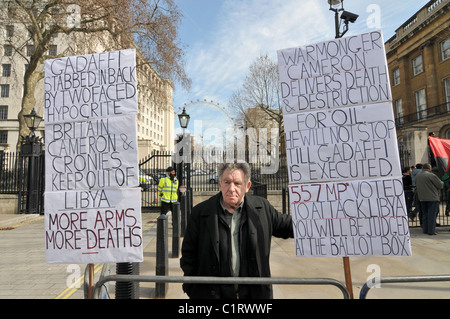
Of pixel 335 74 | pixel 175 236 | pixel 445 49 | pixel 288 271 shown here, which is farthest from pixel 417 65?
pixel 335 74

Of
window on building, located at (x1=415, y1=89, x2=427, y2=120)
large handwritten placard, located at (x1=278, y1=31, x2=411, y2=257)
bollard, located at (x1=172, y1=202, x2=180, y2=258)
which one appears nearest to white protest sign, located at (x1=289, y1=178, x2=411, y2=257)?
large handwritten placard, located at (x1=278, y1=31, x2=411, y2=257)

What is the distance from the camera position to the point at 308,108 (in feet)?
7.71

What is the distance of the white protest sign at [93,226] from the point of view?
2.27 metres

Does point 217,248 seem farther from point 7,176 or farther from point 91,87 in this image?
point 7,176

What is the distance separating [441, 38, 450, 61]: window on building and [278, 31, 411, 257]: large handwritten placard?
1252 inches

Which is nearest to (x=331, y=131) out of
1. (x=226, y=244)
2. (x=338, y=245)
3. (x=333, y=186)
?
(x=333, y=186)

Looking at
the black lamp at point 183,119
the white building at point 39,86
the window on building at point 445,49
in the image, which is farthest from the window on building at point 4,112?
the window on building at point 445,49

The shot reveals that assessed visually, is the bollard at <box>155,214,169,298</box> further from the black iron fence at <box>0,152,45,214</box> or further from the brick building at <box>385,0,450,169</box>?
the brick building at <box>385,0,450,169</box>

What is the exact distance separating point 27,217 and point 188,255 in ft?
40.3

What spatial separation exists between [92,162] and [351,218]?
2.31 meters

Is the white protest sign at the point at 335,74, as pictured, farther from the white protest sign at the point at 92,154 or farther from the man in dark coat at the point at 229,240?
the white protest sign at the point at 92,154

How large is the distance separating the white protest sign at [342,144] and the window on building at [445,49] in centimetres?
3199

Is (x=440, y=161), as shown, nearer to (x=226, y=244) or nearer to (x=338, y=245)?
(x=338, y=245)
